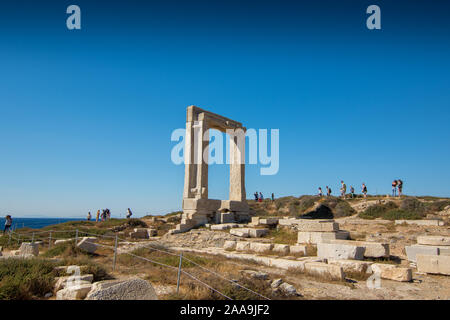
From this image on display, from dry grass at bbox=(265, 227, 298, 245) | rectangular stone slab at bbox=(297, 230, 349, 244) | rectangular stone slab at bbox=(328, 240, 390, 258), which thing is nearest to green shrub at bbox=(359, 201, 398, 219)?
dry grass at bbox=(265, 227, 298, 245)

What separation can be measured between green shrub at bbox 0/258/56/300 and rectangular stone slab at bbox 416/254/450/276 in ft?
30.8

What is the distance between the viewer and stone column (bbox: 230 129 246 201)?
21562 mm

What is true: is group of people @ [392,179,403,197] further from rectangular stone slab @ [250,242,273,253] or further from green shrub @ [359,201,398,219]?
rectangular stone slab @ [250,242,273,253]

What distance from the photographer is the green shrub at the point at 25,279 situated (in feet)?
17.6

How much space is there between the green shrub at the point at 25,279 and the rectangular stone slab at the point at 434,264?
9.39 m

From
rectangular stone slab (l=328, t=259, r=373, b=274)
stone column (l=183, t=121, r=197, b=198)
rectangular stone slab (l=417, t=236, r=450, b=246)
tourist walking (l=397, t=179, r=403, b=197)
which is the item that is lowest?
rectangular stone slab (l=328, t=259, r=373, b=274)

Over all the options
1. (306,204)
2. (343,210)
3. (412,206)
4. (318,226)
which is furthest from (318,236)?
(306,204)

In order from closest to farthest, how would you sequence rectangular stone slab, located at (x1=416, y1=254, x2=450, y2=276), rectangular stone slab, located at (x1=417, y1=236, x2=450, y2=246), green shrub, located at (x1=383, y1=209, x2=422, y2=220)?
rectangular stone slab, located at (x1=416, y1=254, x2=450, y2=276) → rectangular stone slab, located at (x1=417, y1=236, x2=450, y2=246) → green shrub, located at (x1=383, y1=209, x2=422, y2=220)

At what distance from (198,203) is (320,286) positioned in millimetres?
11999

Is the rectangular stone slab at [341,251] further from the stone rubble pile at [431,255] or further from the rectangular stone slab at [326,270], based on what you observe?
the rectangular stone slab at [326,270]

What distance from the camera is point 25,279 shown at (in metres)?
5.82
